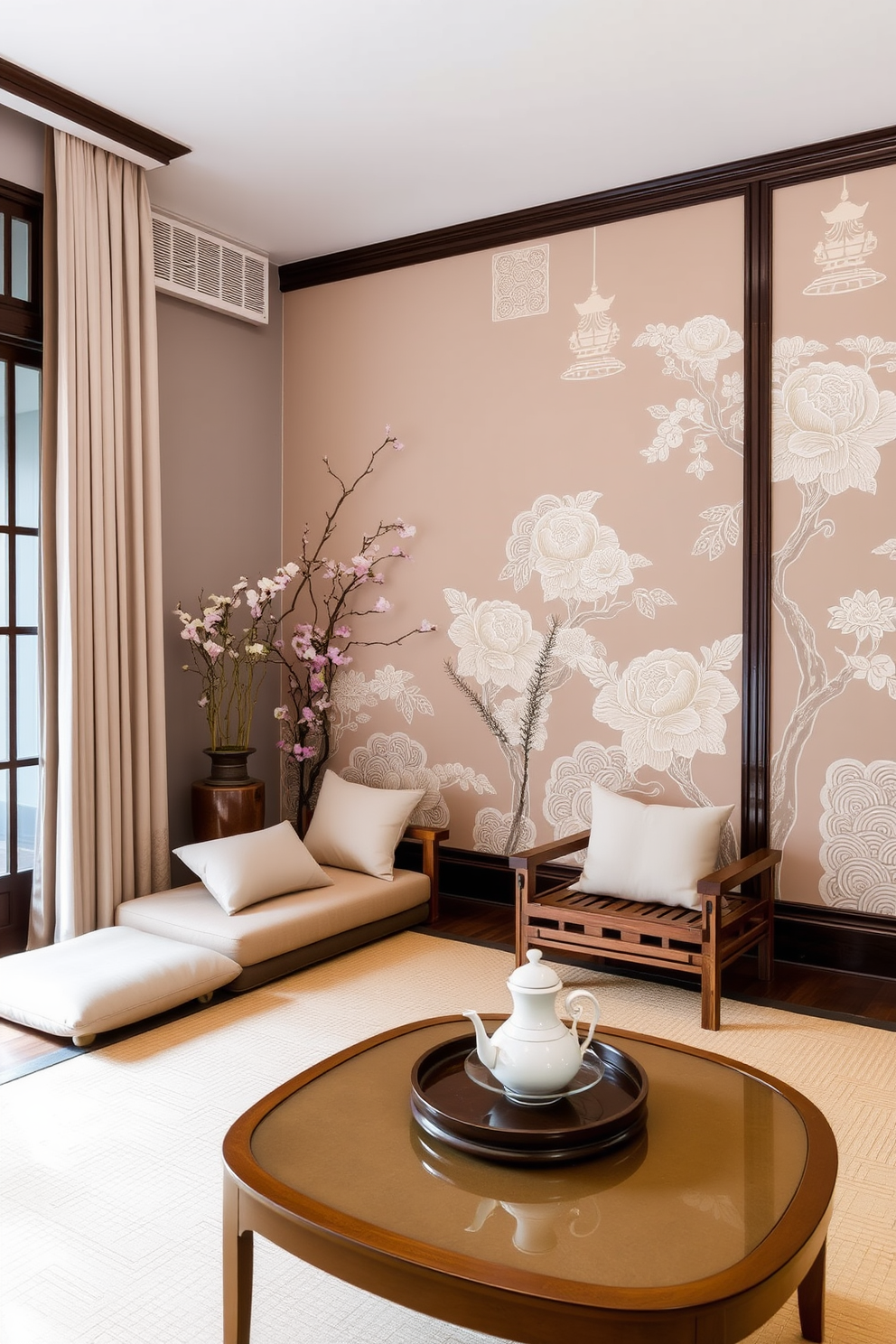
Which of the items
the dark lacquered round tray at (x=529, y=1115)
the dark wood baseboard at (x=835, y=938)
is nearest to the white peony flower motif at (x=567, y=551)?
the dark wood baseboard at (x=835, y=938)

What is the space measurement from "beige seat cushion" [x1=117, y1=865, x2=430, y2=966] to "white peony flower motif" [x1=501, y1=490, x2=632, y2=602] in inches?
55.6

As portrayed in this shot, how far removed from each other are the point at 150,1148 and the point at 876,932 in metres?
2.56

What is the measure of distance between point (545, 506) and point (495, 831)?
144 centimetres

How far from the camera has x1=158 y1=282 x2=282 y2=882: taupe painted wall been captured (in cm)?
443

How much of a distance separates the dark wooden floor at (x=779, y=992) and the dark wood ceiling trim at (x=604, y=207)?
114 inches

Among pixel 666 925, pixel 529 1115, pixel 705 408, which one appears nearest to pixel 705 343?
pixel 705 408

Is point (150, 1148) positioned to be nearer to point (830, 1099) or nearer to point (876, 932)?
point (830, 1099)

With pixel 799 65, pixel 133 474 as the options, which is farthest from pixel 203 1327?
pixel 799 65

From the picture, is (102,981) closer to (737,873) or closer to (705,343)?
(737,873)

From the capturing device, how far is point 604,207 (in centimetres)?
411

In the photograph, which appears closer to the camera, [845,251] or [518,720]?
[845,251]

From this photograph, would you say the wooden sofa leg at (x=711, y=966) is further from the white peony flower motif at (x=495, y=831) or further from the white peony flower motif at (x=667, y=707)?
→ the white peony flower motif at (x=495, y=831)

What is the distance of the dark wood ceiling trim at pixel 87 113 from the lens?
3260mm

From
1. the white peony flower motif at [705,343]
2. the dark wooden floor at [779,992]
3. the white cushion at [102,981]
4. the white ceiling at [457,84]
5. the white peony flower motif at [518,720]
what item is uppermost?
the white ceiling at [457,84]
